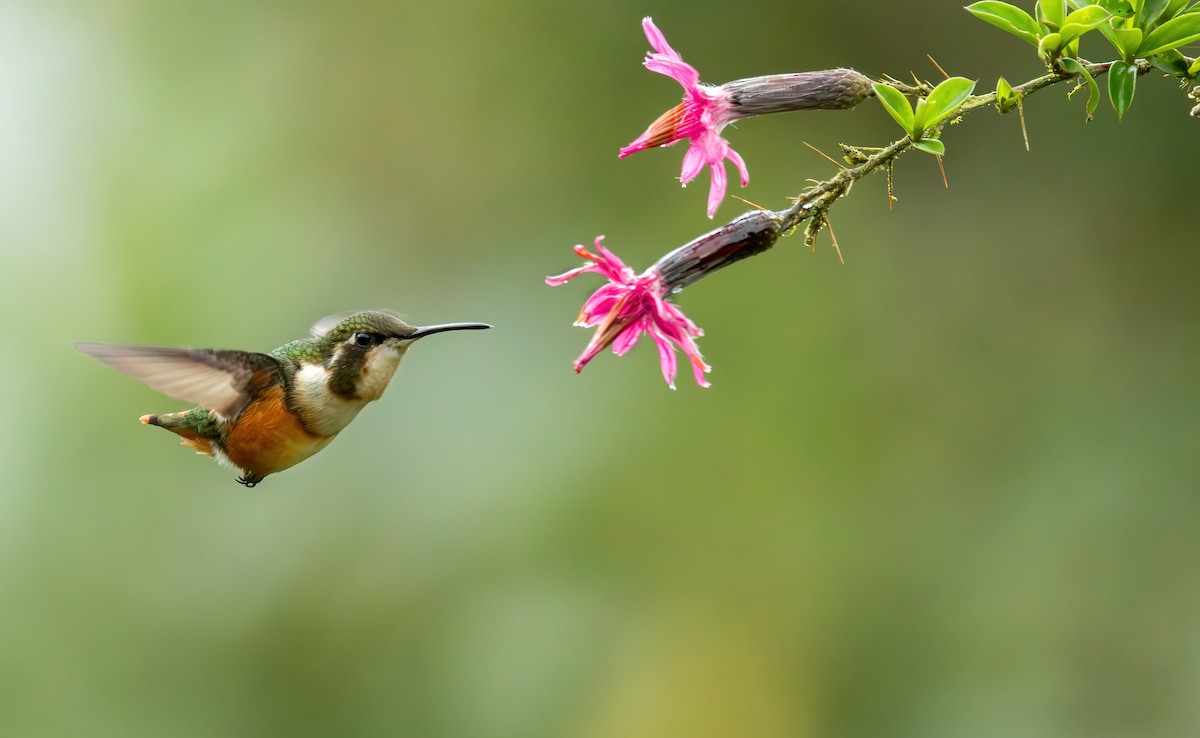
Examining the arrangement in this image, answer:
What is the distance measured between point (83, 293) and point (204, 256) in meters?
0.53

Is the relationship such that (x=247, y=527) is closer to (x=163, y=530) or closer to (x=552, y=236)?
(x=163, y=530)

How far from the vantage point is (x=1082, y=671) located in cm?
412

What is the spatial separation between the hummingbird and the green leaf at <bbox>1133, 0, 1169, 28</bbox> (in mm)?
1211

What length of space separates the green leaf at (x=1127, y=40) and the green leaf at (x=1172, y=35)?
1cm

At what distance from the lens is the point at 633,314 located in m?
1.92

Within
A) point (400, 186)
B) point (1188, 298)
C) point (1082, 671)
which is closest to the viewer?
point (1082, 671)

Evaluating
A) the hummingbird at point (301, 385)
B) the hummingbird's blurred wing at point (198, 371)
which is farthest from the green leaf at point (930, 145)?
the hummingbird's blurred wing at point (198, 371)

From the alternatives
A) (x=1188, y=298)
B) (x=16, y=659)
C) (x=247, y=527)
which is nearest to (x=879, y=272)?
(x=1188, y=298)

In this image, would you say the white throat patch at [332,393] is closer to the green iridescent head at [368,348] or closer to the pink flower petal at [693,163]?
the green iridescent head at [368,348]

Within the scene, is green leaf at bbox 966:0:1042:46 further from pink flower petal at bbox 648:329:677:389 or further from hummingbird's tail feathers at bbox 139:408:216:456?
hummingbird's tail feathers at bbox 139:408:216:456

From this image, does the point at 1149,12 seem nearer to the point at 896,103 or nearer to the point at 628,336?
the point at 896,103

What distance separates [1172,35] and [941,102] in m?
0.34

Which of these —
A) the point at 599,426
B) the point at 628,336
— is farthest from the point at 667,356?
the point at 599,426

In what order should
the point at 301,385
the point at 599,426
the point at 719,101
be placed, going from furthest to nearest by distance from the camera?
1. the point at 599,426
2. the point at 301,385
3. the point at 719,101
